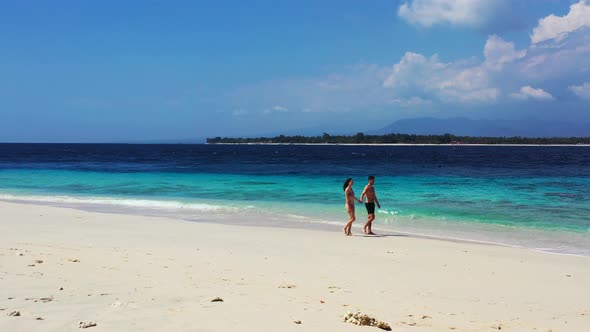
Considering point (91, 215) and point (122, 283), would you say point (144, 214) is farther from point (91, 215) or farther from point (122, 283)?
point (122, 283)

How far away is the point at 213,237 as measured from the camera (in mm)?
12797

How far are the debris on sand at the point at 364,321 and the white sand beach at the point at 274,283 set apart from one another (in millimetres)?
104

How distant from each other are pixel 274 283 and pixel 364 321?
2490 millimetres

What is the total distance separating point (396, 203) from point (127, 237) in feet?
44.3

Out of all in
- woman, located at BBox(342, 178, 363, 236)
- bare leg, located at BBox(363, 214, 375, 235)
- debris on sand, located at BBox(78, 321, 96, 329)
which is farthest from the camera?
bare leg, located at BBox(363, 214, 375, 235)

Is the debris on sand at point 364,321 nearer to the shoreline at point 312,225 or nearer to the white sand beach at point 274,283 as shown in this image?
the white sand beach at point 274,283

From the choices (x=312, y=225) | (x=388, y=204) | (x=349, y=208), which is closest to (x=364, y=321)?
(x=349, y=208)

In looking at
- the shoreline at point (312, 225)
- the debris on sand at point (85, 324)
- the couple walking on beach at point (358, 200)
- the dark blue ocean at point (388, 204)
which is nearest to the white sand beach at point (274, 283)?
the debris on sand at point (85, 324)

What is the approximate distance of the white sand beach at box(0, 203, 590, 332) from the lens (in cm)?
539

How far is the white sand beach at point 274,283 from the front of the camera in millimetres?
5391

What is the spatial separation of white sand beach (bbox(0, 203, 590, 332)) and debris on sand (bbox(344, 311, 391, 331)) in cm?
10

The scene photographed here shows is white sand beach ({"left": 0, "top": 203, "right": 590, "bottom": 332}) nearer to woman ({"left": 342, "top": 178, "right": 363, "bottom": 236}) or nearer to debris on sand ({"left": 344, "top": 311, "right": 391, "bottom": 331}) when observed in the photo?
debris on sand ({"left": 344, "top": 311, "right": 391, "bottom": 331})

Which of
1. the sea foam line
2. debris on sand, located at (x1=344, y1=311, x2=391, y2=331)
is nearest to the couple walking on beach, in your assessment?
the sea foam line

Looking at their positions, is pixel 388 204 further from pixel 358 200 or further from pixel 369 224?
pixel 358 200
